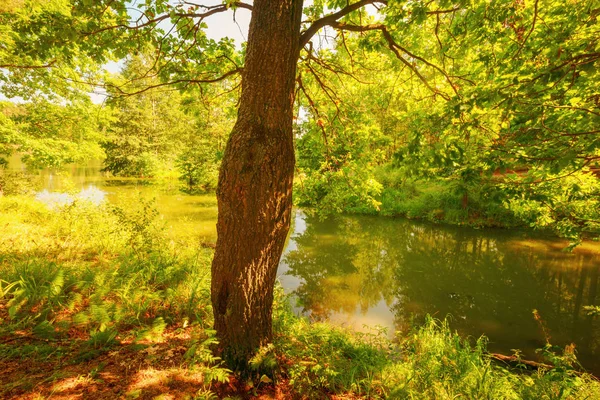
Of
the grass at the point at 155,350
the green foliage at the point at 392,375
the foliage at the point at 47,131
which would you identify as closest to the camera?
the grass at the point at 155,350

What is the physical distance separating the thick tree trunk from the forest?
17 mm

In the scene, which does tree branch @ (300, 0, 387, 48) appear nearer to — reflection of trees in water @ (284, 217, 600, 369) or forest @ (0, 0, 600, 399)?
forest @ (0, 0, 600, 399)

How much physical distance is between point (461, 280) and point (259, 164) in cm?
960

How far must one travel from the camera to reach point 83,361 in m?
2.50

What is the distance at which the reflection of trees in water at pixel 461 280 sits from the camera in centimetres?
654

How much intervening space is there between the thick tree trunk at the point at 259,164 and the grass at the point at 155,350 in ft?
2.13

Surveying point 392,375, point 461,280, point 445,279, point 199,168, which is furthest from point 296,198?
point 199,168

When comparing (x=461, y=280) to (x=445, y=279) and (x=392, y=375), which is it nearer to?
(x=445, y=279)

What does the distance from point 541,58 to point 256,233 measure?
420 cm

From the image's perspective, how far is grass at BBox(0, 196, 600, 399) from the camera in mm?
2326

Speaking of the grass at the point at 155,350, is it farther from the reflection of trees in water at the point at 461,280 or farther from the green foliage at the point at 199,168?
the green foliage at the point at 199,168

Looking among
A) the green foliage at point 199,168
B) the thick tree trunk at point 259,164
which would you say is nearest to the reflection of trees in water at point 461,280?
the thick tree trunk at point 259,164

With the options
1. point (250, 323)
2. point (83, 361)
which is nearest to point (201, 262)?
point (83, 361)

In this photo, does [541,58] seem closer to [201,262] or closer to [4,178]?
[201,262]
